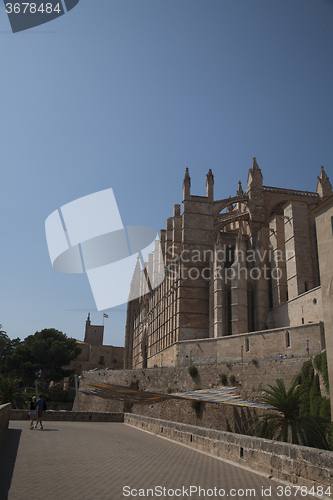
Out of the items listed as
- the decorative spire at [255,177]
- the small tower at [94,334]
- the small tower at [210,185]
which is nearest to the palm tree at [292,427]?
the decorative spire at [255,177]

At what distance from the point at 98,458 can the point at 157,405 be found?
16053 millimetres

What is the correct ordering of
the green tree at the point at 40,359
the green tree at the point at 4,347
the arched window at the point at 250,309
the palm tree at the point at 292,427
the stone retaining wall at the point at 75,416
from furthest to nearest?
the green tree at the point at 40,359 < the green tree at the point at 4,347 < the arched window at the point at 250,309 < the stone retaining wall at the point at 75,416 < the palm tree at the point at 292,427

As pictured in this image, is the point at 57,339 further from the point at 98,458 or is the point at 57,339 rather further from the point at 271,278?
the point at 98,458

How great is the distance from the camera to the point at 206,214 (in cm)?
3441

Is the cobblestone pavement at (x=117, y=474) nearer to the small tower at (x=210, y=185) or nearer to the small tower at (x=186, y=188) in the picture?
the small tower at (x=186, y=188)

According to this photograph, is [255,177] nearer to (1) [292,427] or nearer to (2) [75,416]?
(2) [75,416]

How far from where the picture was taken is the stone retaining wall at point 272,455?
17.9 ft

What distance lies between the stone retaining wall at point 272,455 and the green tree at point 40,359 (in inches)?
1750

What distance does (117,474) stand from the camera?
592 cm

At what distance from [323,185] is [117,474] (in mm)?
31015

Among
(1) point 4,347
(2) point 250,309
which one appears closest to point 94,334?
(1) point 4,347

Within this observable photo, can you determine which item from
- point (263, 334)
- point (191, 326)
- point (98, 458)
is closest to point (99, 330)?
point (191, 326)

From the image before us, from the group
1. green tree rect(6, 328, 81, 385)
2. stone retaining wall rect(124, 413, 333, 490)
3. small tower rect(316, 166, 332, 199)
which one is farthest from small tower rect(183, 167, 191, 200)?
green tree rect(6, 328, 81, 385)

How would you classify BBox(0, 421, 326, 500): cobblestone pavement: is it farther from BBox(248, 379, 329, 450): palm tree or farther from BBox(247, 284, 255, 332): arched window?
BBox(247, 284, 255, 332): arched window
